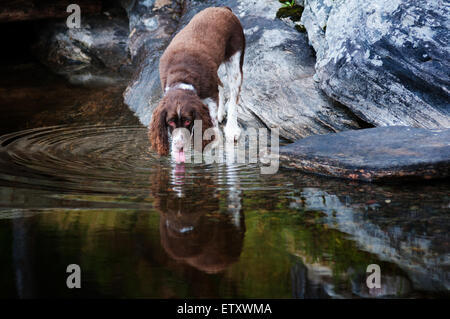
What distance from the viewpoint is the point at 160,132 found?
18.4ft

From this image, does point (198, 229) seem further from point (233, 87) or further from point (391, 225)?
point (233, 87)

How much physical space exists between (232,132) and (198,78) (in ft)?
4.39

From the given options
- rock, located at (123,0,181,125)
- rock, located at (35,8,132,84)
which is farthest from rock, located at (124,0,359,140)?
rock, located at (35,8,132,84)

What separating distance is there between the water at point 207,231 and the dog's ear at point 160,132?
0.14 m

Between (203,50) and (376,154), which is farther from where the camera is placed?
(203,50)

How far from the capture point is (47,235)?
354cm

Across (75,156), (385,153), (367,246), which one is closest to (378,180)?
(385,153)

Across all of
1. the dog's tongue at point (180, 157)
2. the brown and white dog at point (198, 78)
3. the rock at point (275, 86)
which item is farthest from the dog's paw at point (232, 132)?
the dog's tongue at point (180, 157)

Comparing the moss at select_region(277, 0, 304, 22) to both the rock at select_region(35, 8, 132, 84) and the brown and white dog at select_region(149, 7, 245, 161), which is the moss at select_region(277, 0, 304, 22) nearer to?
the brown and white dog at select_region(149, 7, 245, 161)

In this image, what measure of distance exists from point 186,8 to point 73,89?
243 cm

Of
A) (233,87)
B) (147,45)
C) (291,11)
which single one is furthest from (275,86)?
(147,45)

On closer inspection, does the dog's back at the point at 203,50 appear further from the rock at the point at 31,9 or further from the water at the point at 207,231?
the rock at the point at 31,9

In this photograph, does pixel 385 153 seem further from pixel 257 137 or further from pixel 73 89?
pixel 73 89

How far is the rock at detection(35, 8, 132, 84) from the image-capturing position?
469 inches
